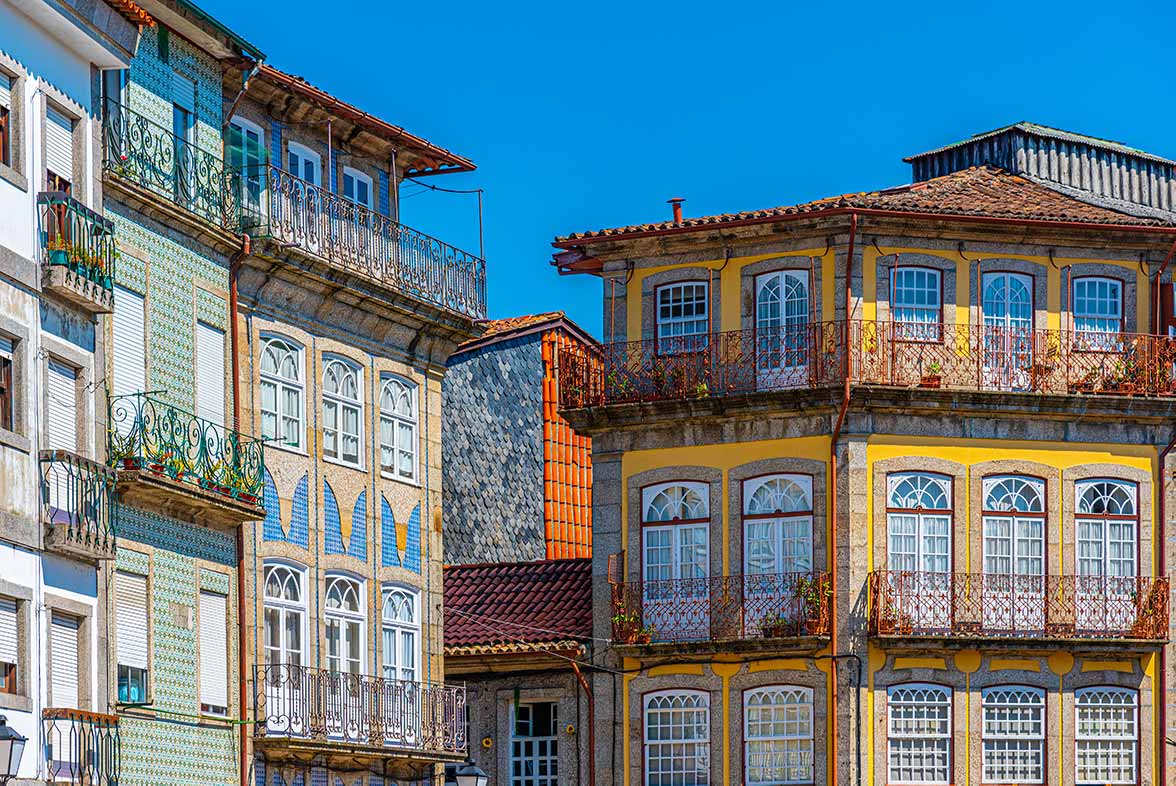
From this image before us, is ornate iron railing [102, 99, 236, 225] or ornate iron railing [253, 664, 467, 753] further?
ornate iron railing [253, 664, 467, 753]

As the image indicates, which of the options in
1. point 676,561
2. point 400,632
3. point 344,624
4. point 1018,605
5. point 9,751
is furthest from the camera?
point 676,561

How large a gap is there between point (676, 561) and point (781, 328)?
3708 mm

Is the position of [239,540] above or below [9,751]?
A: above

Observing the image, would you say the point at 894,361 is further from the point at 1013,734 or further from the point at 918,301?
the point at 1013,734

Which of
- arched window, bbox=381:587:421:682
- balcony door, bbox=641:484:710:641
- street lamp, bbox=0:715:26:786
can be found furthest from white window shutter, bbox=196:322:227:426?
balcony door, bbox=641:484:710:641

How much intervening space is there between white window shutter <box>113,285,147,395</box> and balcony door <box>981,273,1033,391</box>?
14442 mm

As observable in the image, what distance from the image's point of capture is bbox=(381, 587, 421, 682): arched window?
3850cm

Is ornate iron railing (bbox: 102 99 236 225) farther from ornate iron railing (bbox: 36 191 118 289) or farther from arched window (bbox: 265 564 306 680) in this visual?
arched window (bbox: 265 564 306 680)

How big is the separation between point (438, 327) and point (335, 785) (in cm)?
657

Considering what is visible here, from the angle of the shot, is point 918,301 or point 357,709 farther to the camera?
point 918,301

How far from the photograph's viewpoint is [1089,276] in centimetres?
4319

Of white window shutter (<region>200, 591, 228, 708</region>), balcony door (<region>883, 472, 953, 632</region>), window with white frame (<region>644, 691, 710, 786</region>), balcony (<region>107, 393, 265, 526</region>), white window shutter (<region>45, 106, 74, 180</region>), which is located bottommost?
window with white frame (<region>644, 691, 710, 786</region>)

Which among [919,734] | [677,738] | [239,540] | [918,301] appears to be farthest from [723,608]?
[239,540]

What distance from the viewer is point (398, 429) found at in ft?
128
